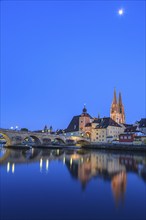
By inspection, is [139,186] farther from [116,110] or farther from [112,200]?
[116,110]

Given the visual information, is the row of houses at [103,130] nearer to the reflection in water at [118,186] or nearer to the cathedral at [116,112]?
the cathedral at [116,112]

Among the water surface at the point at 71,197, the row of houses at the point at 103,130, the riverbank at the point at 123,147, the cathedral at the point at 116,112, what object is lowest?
the water surface at the point at 71,197

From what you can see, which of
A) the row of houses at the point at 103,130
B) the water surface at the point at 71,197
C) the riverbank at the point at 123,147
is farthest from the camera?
the row of houses at the point at 103,130

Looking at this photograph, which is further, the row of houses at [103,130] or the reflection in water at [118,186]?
the row of houses at [103,130]

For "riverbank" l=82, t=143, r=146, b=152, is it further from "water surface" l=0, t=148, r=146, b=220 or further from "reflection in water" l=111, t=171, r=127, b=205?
"water surface" l=0, t=148, r=146, b=220

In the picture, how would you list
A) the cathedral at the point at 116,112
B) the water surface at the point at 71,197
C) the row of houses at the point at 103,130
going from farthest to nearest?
the cathedral at the point at 116,112
the row of houses at the point at 103,130
the water surface at the point at 71,197

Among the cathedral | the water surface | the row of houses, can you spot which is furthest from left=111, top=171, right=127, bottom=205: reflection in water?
the cathedral

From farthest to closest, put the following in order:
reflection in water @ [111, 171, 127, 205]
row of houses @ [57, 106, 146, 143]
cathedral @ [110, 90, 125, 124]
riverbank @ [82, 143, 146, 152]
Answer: cathedral @ [110, 90, 125, 124], row of houses @ [57, 106, 146, 143], riverbank @ [82, 143, 146, 152], reflection in water @ [111, 171, 127, 205]

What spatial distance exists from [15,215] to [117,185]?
32.3 feet

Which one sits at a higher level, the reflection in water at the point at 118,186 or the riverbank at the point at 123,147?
the riverbank at the point at 123,147

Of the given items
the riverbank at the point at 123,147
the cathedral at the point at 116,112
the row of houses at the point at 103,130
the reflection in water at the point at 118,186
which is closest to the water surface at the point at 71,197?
the reflection in water at the point at 118,186

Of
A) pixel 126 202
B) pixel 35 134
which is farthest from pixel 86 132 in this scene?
pixel 126 202

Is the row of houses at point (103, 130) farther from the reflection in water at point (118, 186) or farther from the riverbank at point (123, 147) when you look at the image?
the reflection in water at point (118, 186)

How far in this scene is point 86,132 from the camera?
99000 millimetres
